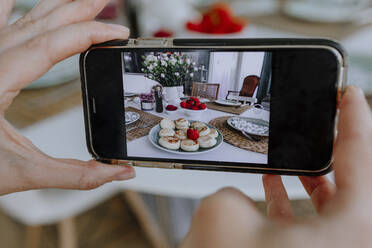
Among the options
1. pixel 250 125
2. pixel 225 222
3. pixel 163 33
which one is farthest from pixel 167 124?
pixel 163 33

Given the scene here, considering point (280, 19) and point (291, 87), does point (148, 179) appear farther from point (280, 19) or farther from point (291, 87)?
point (280, 19)

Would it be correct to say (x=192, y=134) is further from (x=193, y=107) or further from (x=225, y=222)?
(x=225, y=222)

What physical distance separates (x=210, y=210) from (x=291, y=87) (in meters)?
0.21

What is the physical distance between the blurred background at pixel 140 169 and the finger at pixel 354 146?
0.29 m

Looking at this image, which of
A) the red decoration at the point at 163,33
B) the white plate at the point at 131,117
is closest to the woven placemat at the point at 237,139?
the white plate at the point at 131,117

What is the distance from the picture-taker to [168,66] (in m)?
0.45

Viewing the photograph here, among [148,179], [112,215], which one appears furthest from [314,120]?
[112,215]

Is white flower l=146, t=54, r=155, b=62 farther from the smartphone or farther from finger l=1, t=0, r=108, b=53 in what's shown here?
finger l=1, t=0, r=108, b=53

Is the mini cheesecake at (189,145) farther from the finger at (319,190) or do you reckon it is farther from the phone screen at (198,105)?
the finger at (319,190)

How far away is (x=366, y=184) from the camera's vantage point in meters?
0.30

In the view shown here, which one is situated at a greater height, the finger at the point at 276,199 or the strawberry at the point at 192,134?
the strawberry at the point at 192,134

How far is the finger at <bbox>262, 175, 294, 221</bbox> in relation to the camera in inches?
16.6

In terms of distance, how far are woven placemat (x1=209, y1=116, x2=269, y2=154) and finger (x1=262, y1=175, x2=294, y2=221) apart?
44mm

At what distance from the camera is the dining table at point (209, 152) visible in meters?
0.47
